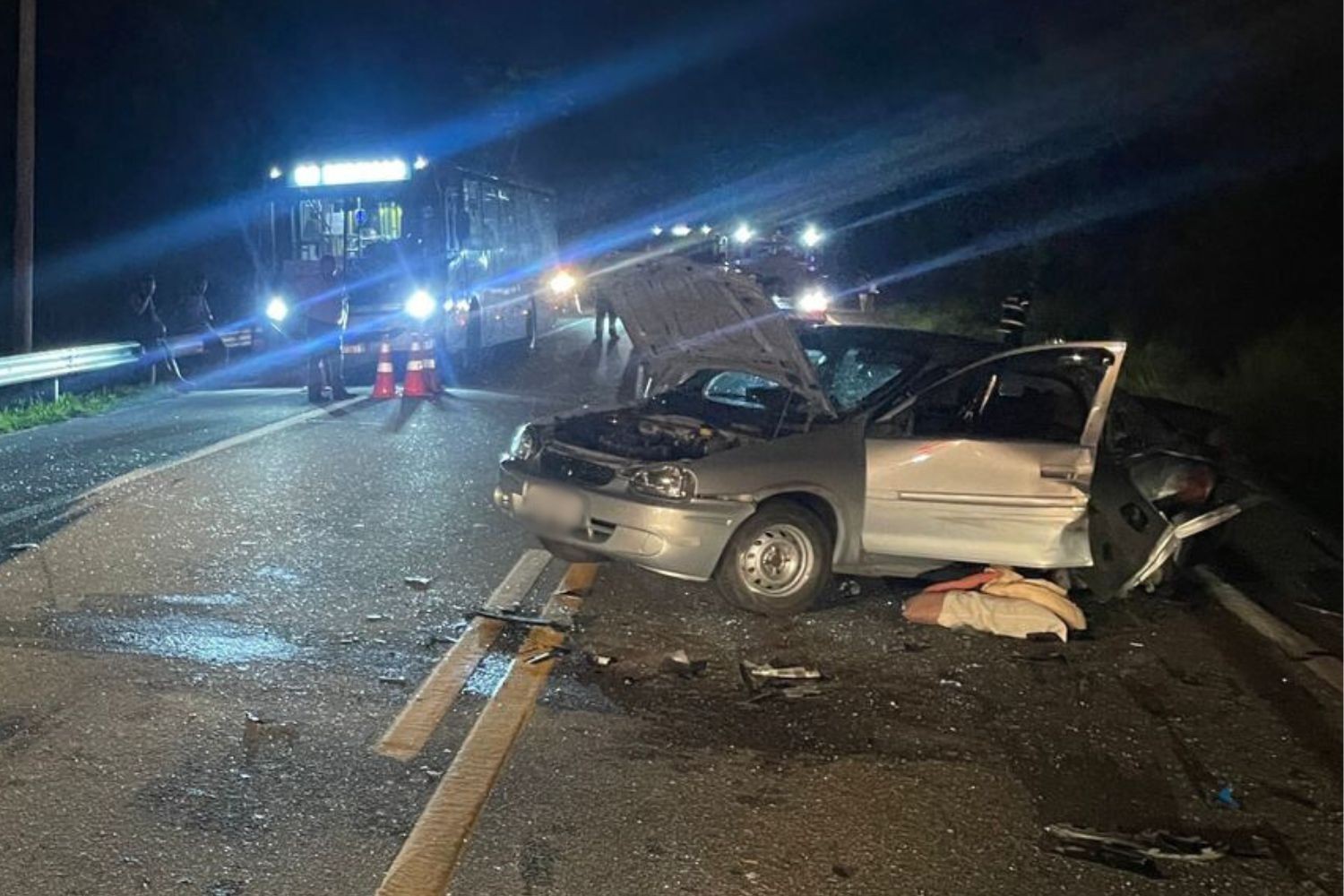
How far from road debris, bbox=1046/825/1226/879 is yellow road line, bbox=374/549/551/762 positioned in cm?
232

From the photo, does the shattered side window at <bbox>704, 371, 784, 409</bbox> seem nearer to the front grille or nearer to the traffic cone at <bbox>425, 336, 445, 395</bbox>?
the front grille

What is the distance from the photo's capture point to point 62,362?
1573cm

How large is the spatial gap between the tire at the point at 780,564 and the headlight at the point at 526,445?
4.56ft

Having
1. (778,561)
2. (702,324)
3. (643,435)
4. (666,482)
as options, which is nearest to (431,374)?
(702,324)

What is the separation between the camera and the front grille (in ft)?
23.5

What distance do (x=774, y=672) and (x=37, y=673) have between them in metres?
3.17

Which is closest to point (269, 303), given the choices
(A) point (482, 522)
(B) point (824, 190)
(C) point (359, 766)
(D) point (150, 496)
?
(D) point (150, 496)

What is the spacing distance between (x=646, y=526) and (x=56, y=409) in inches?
423

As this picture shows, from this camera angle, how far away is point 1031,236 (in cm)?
3156

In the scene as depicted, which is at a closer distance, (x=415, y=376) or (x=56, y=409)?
(x=56, y=409)

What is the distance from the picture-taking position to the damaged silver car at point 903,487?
22.5 feet

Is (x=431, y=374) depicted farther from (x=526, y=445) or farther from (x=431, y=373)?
(x=526, y=445)

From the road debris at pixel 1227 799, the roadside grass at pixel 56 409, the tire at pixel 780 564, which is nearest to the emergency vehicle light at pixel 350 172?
the roadside grass at pixel 56 409

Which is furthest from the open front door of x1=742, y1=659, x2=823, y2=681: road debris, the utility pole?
the utility pole
